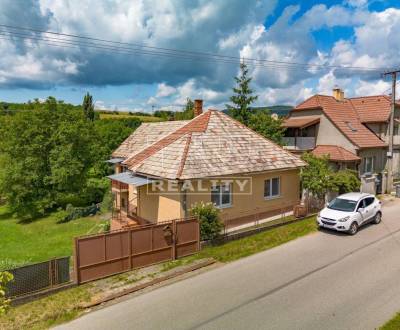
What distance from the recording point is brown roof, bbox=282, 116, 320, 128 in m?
30.0

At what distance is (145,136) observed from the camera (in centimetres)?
2908

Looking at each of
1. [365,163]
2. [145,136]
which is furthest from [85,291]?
[365,163]

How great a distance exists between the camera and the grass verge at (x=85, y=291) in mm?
9961

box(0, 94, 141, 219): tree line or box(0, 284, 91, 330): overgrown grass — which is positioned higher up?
box(0, 94, 141, 219): tree line

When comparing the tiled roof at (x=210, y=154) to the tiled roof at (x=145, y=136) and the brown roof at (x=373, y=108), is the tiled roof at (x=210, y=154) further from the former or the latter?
the brown roof at (x=373, y=108)

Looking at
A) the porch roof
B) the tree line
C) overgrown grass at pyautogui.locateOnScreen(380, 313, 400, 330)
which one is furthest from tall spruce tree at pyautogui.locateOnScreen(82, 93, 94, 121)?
overgrown grass at pyautogui.locateOnScreen(380, 313, 400, 330)

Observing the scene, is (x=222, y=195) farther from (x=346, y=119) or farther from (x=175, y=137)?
(x=346, y=119)

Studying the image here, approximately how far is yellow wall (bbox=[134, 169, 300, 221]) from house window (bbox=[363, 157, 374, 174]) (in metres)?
10.1

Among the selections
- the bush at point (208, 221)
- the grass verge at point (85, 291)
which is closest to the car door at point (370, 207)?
the grass verge at point (85, 291)

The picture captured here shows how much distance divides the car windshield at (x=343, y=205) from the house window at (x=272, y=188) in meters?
3.83

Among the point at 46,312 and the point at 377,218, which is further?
the point at 377,218

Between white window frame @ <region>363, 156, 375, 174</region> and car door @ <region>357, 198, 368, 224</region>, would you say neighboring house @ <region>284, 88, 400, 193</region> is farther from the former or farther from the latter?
car door @ <region>357, 198, 368, 224</region>

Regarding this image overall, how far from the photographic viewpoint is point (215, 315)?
9.74 metres

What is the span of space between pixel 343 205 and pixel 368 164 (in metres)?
13.5
